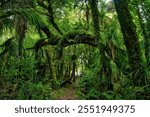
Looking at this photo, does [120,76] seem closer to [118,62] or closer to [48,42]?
[118,62]

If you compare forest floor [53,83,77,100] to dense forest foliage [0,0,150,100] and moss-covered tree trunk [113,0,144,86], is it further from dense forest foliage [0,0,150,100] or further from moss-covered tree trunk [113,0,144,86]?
moss-covered tree trunk [113,0,144,86]

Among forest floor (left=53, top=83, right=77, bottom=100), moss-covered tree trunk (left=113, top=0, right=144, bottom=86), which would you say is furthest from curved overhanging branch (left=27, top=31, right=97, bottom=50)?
moss-covered tree trunk (left=113, top=0, right=144, bottom=86)

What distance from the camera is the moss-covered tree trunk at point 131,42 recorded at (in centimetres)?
688

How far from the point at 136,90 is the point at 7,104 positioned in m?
2.62

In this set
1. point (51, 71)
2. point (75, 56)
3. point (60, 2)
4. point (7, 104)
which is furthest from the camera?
point (75, 56)

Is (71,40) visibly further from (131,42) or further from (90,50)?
(131,42)

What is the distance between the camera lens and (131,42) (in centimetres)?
693

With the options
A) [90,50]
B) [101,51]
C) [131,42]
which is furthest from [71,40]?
[131,42]

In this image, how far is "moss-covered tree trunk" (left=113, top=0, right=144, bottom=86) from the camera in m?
6.88

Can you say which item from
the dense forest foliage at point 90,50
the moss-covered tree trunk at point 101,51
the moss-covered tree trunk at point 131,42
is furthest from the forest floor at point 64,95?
the moss-covered tree trunk at point 131,42

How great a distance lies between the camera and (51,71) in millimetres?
9852

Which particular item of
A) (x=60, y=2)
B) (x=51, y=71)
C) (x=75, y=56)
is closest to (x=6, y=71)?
(x=51, y=71)

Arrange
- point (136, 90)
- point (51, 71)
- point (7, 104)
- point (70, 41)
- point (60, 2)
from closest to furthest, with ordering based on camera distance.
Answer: point (7, 104) < point (136, 90) < point (70, 41) < point (51, 71) < point (60, 2)

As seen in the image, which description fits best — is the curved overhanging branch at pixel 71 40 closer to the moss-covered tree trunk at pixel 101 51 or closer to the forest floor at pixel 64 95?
the moss-covered tree trunk at pixel 101 51
